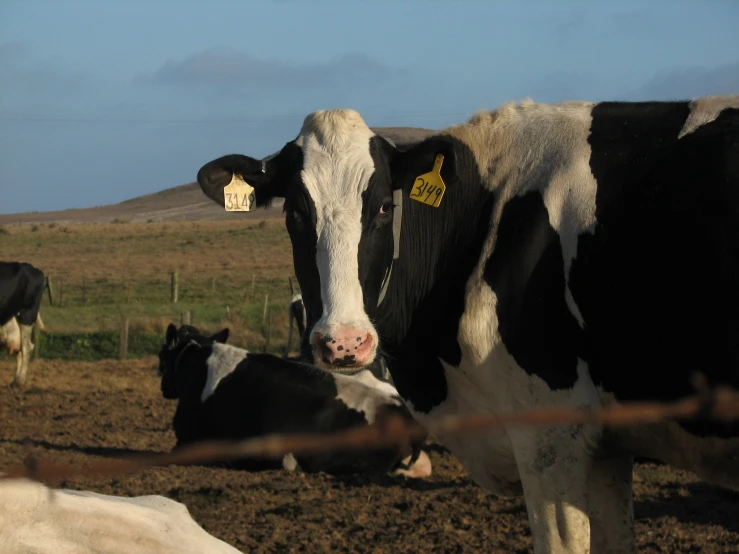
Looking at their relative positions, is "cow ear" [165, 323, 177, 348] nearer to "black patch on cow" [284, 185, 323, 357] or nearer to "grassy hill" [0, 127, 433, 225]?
"black patch on cow" [284, 185, 323, 357]

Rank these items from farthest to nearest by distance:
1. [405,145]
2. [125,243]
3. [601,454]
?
[125,243], [405,145], [601,454]

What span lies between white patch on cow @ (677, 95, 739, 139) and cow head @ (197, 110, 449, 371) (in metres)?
1.06

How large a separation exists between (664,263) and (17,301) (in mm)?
16549

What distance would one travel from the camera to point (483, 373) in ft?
13.0

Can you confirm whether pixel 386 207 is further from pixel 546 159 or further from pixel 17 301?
pixel 17 301

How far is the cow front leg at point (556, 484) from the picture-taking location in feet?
12.3

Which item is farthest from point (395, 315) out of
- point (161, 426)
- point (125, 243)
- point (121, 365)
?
point (125, 243)

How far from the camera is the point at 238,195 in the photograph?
471 centimetres

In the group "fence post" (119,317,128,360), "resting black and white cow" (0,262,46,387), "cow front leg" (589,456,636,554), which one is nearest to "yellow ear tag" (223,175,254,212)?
"cow front leg" (589,456,636,554)

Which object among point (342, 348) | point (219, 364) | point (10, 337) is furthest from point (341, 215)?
point (10, 337)

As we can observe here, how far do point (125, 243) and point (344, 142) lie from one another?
54.7 metres

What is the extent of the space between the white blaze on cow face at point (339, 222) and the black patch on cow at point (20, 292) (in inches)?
590

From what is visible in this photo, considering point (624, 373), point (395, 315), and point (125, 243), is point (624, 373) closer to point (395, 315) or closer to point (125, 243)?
point (395, 315)

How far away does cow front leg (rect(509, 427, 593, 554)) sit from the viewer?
374 cm
